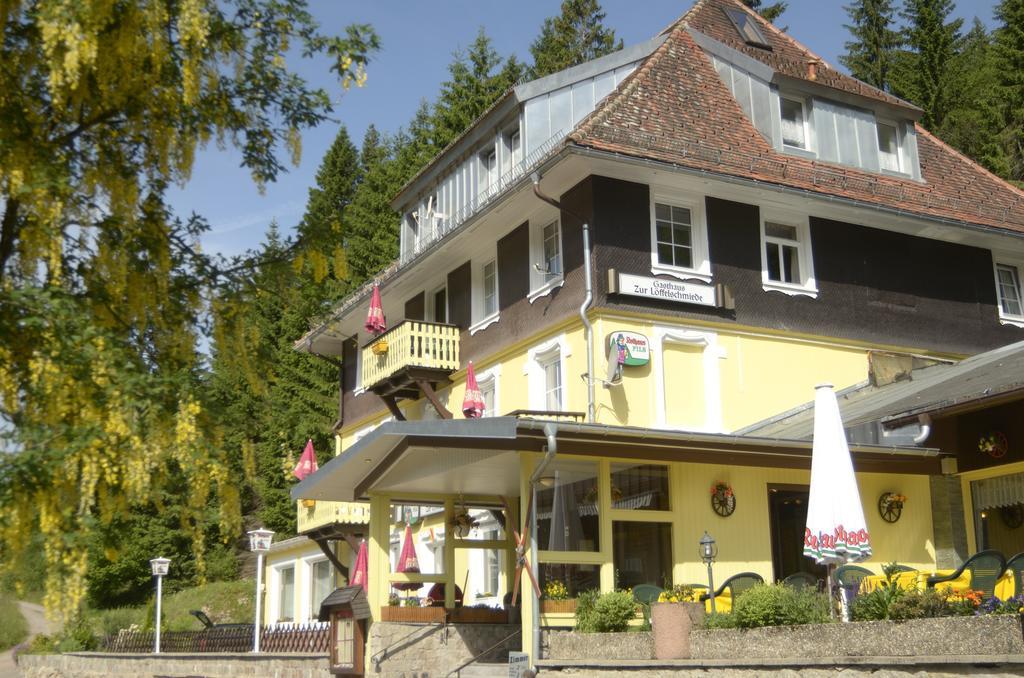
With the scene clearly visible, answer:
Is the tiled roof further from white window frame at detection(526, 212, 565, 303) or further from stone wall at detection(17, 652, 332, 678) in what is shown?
stone wall at detection(17, 652, 332, 678)

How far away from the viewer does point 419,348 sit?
2355 cm

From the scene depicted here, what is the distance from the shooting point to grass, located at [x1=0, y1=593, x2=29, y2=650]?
131 feet

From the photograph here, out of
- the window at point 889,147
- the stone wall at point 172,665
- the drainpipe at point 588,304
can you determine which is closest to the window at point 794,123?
the window at point 889,147

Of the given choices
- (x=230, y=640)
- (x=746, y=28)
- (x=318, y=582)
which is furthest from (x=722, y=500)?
(x=318, y=582)

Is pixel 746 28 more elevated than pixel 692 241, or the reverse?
pixel 746 28

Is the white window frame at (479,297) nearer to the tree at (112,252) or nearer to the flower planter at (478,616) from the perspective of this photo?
the flower planter at (478,616)

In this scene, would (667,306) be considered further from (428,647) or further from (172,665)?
(172,665)

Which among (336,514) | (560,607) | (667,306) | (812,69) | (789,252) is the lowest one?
(560,607)

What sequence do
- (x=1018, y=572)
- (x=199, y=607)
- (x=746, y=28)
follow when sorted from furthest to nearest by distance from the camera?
(x=199, y=607) → (x=746, y=28) → (x=1018, y=572)

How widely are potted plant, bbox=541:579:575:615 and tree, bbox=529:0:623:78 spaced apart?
33.0m

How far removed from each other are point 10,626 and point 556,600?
107 ft

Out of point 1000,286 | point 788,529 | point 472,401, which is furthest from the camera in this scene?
point 1000,286

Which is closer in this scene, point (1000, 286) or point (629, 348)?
point (629, 348)

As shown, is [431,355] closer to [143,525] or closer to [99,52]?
[99,52]
